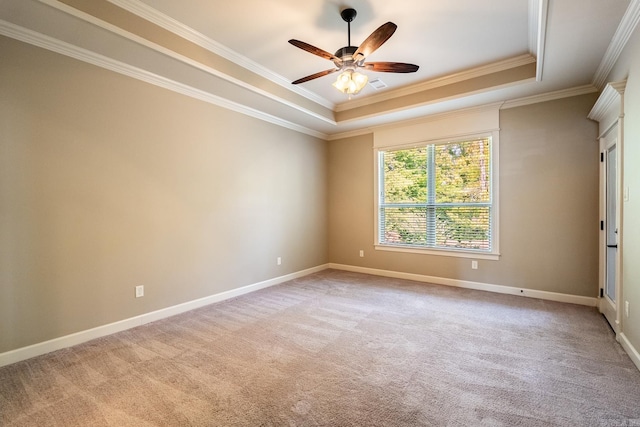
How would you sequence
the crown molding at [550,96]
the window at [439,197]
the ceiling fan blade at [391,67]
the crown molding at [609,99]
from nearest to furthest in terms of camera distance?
the crown molding at [609,99]
the ceiling fan blade at [391,67]
the crown molding at [550,96]
the window at [439,197]

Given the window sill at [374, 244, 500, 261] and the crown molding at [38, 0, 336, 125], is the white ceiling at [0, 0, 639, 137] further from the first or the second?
the window sill at [374, 244, 500, 261]

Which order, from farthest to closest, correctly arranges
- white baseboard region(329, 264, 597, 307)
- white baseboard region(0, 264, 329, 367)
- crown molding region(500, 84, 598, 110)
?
white baseboard region(329, 264, 597, 307), crown molding region(500, 84, 598, 110), white baseboard region(0, 264, 329, 367)

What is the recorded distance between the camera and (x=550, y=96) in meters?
3.79

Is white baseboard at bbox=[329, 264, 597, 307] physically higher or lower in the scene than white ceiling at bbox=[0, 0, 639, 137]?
lower

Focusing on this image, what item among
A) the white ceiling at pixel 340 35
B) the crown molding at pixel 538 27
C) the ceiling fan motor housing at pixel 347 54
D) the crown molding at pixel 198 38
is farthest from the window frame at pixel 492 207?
the ceiling fan motor housing at pixel 347 54

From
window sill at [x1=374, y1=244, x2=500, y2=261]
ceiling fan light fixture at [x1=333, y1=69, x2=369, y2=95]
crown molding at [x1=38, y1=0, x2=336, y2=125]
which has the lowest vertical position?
window sill at [x1=374, y1=244, x2=500, y2=261]

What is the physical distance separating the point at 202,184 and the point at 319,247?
2.73 m

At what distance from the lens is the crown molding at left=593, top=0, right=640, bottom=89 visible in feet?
7.14

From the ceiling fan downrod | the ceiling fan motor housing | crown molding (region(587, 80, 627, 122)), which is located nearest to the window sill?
crown molding (region(587, 80, 627, 122))

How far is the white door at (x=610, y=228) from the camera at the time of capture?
3.01 metres

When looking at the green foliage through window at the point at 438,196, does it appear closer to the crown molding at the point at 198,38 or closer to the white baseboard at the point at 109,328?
the crown molding at the point at 198,38

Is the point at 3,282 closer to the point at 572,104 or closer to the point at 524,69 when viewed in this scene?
the point at 524,69

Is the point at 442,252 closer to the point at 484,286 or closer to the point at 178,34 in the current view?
the point at 484,286

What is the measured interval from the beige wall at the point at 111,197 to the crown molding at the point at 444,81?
5.29 feet
